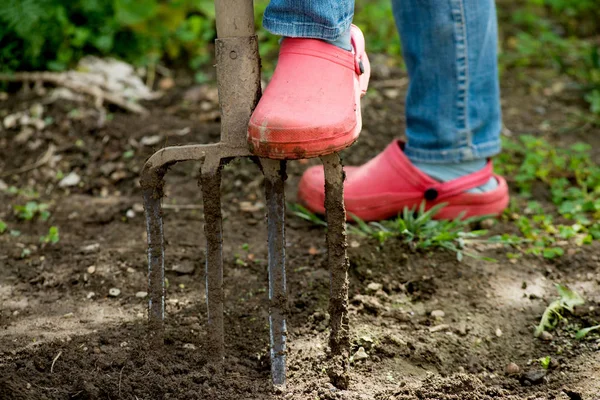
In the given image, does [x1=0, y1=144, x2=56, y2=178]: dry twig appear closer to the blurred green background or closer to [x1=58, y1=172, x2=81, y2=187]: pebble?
[x1=58, y1=172, x2=81, y2=187]: pebble

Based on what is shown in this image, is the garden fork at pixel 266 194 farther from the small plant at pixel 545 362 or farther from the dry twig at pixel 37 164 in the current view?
the dry twig at pixel 37 164

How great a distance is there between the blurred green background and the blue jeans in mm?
1269

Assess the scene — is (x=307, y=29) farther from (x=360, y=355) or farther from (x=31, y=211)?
(x=31, y=211)

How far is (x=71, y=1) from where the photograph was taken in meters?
3.28

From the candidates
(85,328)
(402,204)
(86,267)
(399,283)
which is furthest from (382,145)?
(85,328)

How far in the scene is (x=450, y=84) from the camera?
2.18 meters

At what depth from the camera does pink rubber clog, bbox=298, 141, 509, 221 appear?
2.30 m

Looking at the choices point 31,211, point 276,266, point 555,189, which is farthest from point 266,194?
point 555,189

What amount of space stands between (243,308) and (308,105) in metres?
0.65

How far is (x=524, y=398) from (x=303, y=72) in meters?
0.92

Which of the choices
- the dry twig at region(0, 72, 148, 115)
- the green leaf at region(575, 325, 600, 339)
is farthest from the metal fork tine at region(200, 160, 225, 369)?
the dry twig at region(0, 72, 148, 115)

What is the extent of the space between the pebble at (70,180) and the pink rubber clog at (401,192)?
37.5 inches

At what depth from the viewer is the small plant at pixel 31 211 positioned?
95.2 inches

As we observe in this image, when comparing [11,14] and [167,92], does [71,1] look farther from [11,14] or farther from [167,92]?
[167,92]
